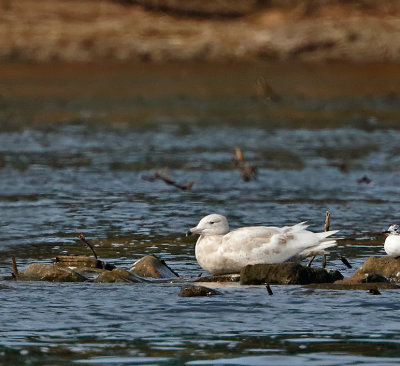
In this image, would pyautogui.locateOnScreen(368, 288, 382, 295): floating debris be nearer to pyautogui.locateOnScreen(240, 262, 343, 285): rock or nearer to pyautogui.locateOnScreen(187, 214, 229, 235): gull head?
pyautogui.locateOnScreen(240, 262, 343, 285): rock

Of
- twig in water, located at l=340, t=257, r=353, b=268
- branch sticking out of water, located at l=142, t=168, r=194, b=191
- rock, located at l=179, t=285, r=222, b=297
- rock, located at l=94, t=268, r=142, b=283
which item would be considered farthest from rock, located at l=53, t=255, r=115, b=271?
branch sticking out of water, located at l=142, t=168, r=194, b=191

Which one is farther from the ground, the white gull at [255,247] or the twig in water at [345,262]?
the white gull at [255,247]

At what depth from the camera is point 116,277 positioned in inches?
468

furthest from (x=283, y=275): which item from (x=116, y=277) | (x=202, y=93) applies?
(x=202, y=93)

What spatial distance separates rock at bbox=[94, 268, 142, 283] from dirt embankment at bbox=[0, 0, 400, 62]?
2466 centimetres

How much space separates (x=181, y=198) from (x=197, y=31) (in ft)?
66.0

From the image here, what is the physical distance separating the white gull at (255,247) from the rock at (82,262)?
1.03m

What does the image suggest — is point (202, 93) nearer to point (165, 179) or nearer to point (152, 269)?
point (165, 179)

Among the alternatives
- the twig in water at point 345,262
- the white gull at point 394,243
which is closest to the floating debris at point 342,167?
the twig in water at point 345,262

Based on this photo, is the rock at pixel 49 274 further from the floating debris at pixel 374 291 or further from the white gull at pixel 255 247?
the floating debris at pixel 374 291

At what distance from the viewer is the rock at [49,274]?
12.0 m

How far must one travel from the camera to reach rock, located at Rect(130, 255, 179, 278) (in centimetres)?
1232

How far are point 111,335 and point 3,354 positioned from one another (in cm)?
99

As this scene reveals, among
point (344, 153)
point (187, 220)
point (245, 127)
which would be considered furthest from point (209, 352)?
point (245, 127)
